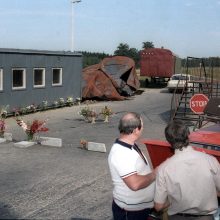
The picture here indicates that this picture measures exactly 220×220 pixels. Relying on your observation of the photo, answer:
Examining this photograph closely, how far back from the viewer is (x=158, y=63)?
1570 inches

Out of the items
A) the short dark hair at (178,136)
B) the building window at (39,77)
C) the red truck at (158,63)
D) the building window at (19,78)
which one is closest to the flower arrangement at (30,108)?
the building window at (19,78)

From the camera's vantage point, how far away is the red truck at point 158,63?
129ft

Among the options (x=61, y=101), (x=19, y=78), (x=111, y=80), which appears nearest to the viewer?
(x=19, y=78)

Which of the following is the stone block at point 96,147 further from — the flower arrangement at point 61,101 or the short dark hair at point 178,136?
the flower arrangement at point 61,101

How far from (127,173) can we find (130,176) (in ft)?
0.12

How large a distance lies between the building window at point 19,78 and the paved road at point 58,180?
5348 millimetres

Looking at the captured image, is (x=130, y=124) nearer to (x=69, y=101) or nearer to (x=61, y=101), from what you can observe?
(x=61, y=101)

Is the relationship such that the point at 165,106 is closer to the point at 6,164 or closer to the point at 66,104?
the point at 66,104

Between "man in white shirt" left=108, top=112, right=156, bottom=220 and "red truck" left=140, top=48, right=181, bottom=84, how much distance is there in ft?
117

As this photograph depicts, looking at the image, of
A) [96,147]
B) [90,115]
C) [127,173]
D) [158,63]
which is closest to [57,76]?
[90,115]

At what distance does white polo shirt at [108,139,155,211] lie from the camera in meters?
3.95

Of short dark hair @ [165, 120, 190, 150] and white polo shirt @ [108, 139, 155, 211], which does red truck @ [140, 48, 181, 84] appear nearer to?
white polo shirt @ [108, 139, 155, 211]

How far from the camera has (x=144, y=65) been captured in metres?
40.4

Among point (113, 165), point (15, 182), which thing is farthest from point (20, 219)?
point (113, 165)
